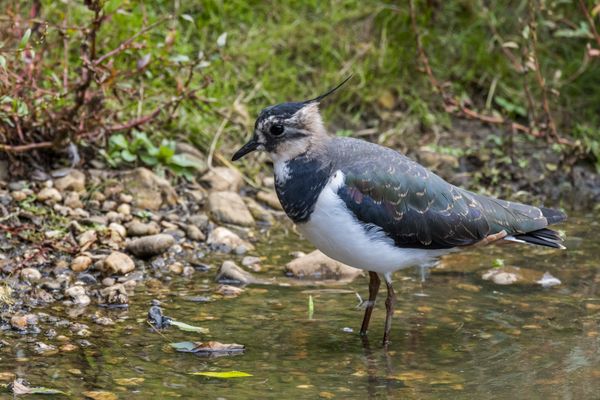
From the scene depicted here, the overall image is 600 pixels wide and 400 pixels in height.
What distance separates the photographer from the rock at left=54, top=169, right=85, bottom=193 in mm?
7105

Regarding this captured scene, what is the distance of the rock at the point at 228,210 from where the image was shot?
24.5ft

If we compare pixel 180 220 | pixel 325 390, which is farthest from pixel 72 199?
pixel 325 390

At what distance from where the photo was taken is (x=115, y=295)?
5883mm

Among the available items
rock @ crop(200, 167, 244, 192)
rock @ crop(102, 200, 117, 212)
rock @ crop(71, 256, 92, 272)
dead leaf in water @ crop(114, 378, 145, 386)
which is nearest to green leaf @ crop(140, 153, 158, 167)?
rock @ crop(200, 167, 244, 192)

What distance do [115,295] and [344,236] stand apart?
1463mm

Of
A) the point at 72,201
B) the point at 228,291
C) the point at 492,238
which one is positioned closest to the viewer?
the point at 492,238

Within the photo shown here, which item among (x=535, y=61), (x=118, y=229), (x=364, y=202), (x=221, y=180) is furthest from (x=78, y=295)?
(x=535, y=61)


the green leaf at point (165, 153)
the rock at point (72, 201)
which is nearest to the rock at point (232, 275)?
Result: the rock at point (72, 201)

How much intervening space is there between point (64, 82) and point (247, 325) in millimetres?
2337

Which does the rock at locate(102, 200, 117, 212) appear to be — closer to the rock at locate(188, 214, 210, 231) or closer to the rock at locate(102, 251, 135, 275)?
the rock at locate(188, 214, 210, 231)

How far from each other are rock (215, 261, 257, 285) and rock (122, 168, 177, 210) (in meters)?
1.09

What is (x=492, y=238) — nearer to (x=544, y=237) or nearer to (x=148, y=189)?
(x=544, y=237)

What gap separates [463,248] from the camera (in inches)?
233

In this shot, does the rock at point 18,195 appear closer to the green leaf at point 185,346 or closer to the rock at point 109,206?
the rock at point 109,206
